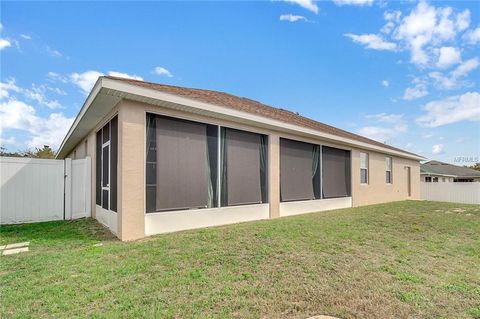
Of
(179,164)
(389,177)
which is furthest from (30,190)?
(389,177)

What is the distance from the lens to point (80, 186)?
8.36 meters

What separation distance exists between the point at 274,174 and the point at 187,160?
128 inches

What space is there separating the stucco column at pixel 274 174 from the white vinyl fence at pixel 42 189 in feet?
18.5

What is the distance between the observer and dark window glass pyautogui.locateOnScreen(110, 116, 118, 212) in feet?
19.3

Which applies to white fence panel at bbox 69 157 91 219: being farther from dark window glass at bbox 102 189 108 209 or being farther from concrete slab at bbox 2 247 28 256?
concrete slab at bbox 2 247 28 256

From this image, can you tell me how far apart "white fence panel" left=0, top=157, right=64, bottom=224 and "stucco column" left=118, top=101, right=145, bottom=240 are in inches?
159

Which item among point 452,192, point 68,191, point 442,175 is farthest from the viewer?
point 442,175

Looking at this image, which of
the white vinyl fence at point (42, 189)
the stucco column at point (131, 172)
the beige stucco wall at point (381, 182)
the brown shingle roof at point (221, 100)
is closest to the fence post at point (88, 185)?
the white vinyl fence at point (42, 189)

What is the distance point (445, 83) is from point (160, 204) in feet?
55.0

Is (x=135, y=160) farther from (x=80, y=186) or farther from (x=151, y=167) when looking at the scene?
(x=80, y=186)

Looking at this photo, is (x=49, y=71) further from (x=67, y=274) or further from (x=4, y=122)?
(x=67, y=274)

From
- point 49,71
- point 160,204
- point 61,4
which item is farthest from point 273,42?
point 49,71

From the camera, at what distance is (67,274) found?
348 cm

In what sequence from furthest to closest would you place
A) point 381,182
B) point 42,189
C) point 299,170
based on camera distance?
point 381,182 → point 299,170 → point 42,189
